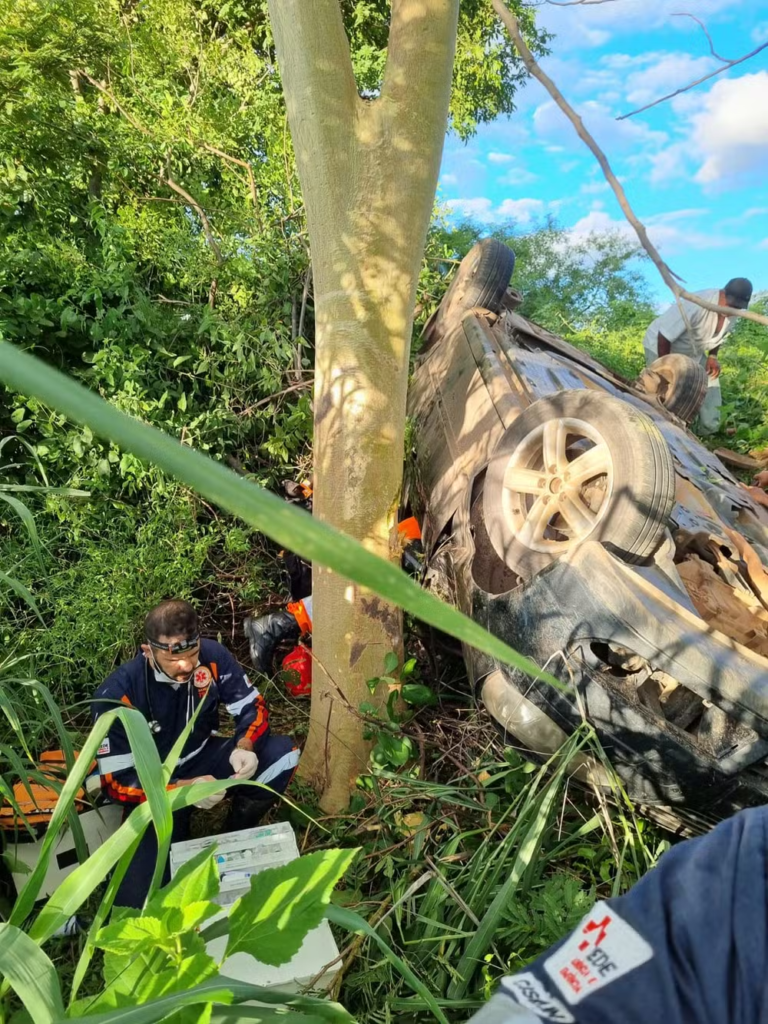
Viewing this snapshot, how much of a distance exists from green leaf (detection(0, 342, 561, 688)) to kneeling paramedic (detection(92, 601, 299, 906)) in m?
2.44

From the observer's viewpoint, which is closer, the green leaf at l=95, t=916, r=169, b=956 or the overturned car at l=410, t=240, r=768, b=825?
the green leaf at l=95, t=916, r=169, b=956

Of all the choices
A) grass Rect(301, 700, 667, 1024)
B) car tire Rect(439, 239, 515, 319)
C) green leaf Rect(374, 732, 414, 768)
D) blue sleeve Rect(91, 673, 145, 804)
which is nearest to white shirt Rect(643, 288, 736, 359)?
car tire Rect(439, 239, 515, 319)

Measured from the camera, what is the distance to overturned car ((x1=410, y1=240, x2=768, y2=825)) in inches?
80.6

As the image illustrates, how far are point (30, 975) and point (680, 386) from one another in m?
5.32

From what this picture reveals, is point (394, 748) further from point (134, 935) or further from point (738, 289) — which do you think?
point (738, 289)

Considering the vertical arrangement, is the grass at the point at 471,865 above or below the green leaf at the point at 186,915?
below

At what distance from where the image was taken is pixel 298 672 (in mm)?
3568

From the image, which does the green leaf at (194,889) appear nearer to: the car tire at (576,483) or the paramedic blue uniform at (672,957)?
the paramedic blue uniform at (672,957)

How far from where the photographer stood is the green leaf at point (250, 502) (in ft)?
0.94

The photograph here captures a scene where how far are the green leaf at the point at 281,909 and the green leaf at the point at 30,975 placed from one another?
0.25 meters

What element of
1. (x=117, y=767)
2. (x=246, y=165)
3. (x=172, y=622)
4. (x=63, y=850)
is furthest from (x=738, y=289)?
(x=63, y=850)

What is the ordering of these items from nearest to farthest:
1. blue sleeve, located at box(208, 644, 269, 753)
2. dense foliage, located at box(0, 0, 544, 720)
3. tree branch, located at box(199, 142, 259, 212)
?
1. blue sleeve, located at box(208, 644, 269, 753)
2. dense foliage, located at box(0, 0, 544, 720)
3. tree branch, located at box(199, 142, 259, 212)

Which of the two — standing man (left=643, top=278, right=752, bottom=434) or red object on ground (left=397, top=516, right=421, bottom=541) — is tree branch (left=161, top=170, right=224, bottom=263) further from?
standing man (left=643, top=278, right=752, bottom=434)

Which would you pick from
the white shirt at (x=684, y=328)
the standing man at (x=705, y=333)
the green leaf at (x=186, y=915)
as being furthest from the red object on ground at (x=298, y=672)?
the white shirt at (x=684, y=328)
